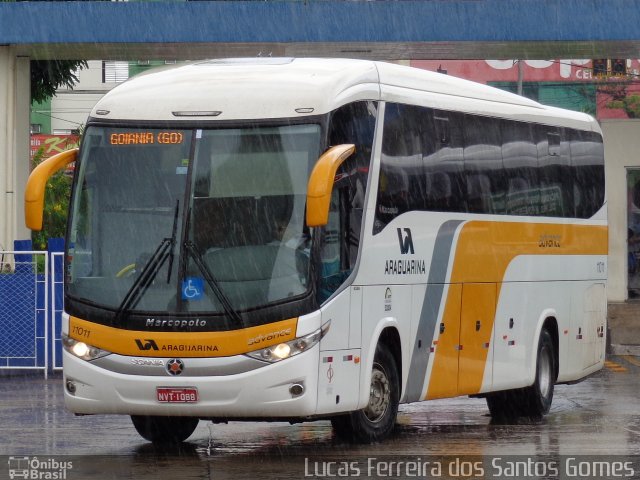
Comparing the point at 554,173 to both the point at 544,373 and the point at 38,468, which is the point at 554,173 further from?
the point at 38,468

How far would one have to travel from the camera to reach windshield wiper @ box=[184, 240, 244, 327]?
39.2 ft

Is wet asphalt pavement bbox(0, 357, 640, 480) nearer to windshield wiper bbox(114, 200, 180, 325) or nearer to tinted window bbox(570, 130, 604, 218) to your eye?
windshield wiper bbox(114, 200, 180, 325)

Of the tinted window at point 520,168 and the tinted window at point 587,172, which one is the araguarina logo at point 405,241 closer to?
the tinted window at point 520,168

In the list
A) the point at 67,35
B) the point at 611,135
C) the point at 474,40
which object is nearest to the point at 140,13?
the point at 67,35

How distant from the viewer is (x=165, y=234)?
40.2ft

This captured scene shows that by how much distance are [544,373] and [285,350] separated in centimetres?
581

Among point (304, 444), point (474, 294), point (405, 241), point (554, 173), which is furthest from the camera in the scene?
point (554, 173)

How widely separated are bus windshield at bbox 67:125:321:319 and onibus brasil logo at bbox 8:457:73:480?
128 centimetres

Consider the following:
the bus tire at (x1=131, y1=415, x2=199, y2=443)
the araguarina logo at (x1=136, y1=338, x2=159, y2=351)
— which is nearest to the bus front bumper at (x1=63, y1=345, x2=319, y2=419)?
the araguarina logo at (x1=136, y1=338, x2=159, y2=351)

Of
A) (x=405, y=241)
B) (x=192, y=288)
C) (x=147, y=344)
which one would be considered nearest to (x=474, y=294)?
(x=405, y=241)

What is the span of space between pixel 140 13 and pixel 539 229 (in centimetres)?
841

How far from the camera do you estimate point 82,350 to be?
1238 centimetres

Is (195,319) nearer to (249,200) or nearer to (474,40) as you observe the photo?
(249,200)

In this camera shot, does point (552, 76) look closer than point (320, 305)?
No
